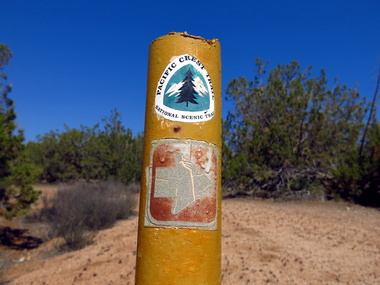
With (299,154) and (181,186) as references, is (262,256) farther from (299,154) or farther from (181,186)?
(299,154)

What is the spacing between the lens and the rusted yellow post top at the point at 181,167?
159cm

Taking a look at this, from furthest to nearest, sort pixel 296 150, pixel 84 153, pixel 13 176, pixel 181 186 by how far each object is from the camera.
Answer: pixel 84 153 < pixel 296 150 < pixel 13 176 < pixel 181 186

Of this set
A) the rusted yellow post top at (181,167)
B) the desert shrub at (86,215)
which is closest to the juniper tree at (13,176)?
the desert shrub at (86,215)

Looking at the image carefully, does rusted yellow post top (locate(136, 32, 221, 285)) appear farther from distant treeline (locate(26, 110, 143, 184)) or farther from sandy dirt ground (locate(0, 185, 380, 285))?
distant treeline (locate(26, 110, 143, 184))

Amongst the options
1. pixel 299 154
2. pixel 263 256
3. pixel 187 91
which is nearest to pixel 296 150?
pixel 299 154

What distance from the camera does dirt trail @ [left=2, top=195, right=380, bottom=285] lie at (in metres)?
4.33

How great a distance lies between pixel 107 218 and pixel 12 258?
2.56 m

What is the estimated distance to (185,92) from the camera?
5.65 feet

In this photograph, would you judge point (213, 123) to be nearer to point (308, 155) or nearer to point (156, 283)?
point (156, 283)

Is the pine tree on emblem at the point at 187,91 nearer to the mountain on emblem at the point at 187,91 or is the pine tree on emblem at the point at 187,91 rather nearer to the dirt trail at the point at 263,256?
the mountain on emblem at the point at 187,91

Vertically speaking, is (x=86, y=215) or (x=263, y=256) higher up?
(x=86, y=215)

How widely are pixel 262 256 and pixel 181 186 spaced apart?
4.06 m

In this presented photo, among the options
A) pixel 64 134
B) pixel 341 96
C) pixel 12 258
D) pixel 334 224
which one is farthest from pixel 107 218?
pixel 64 134

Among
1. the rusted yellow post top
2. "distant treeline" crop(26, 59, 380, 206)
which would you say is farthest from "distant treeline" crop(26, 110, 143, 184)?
the rusted yellow post top
